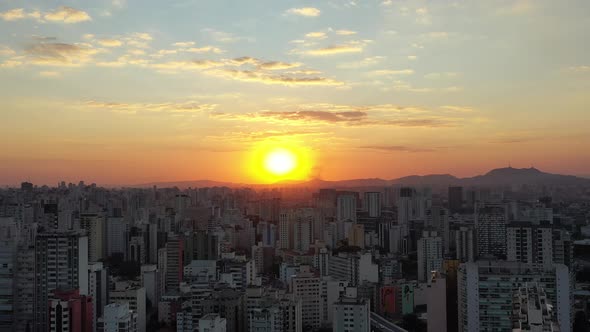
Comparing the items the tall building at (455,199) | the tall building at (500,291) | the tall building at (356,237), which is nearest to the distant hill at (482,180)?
the tall building at (455,199)

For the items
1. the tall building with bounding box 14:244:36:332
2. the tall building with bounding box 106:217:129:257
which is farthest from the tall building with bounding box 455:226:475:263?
the tall building with bounding box 14:244:36:332

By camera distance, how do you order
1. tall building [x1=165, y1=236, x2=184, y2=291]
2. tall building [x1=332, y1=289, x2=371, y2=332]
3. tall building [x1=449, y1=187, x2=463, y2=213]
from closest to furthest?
tall building [x1=332, y1=289, x2=371, y2=332] < tall building [x1=165, y1=236, x2=184, y2=291] < tall building [x1=449, y1=187, x2=463, y2=213]

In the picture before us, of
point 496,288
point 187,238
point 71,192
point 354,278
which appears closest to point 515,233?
point 354,278

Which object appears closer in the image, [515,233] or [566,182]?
[515,233]

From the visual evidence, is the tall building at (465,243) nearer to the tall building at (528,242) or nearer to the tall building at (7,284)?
the tall building at (528,242)

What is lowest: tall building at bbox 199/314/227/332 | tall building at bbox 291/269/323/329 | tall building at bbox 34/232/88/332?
tall building at bbox 291/269/323/329

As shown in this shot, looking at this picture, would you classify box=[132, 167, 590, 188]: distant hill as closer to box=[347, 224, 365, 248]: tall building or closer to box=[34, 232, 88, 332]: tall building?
box=[347, 224, 365, 248]: tall building

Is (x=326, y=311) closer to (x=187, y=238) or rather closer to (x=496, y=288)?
(x=496, y=288)
